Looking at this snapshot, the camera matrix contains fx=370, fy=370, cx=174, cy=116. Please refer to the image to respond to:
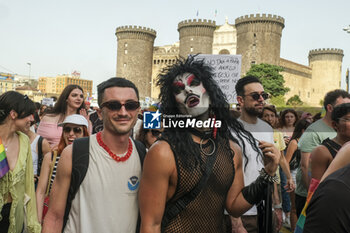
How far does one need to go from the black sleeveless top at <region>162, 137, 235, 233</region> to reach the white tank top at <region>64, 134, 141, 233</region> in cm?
26

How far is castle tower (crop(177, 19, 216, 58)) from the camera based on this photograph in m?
49.2

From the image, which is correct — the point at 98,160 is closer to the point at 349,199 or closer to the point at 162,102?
the point at 162,102

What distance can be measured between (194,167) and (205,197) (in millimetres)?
173

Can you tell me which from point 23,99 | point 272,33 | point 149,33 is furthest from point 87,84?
point 23,99

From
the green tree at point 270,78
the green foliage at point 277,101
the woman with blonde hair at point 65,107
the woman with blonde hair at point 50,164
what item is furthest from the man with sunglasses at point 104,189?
the green foliage at point 277,101

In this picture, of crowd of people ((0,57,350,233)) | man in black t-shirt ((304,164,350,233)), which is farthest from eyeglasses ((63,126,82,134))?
man in black t-shirt ((304,164,350,233))

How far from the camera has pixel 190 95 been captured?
2086 mm

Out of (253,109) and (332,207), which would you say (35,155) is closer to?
(253,109)

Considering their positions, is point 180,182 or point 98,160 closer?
point 180,182

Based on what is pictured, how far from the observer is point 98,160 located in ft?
6.91

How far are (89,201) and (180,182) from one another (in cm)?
54

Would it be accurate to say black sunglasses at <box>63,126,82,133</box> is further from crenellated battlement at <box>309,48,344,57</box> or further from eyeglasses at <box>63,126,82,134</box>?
crenellated battlement at <box>309,48,344,57</box>

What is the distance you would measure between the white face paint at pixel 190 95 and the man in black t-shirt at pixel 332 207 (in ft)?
3.08

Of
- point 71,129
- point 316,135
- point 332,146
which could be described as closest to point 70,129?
point 71,129
